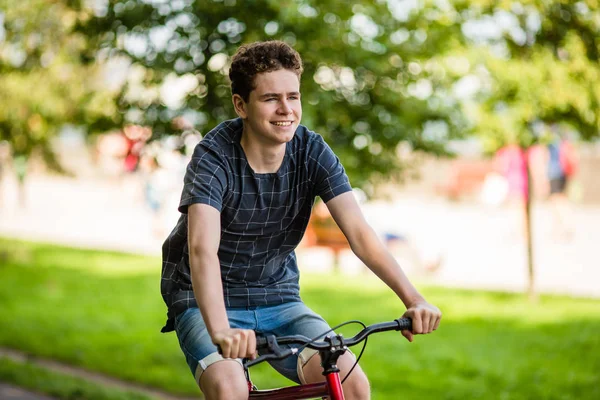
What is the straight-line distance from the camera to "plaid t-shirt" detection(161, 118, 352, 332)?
3094 millimetres

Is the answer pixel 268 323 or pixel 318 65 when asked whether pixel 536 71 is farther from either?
pixel 268 323

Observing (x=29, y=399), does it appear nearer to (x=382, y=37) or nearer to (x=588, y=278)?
(x=382, y=37)

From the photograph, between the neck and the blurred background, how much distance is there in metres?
2.32

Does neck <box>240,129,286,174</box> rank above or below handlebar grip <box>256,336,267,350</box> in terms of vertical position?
above

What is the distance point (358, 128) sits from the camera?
586 cm

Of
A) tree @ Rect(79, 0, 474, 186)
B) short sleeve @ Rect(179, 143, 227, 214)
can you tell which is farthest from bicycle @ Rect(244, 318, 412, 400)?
tree @ Rect(79, 0, 474, 186)

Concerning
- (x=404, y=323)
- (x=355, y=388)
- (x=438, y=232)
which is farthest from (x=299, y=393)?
(x=438, y=232)

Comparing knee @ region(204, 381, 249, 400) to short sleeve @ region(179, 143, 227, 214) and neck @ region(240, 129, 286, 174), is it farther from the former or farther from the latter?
→ neck @ region(240, 129, 286, 174)

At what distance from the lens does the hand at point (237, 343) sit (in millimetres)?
2584

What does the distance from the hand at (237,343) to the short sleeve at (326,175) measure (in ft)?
2.50

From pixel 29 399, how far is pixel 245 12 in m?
3.04

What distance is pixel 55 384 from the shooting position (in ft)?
21.2

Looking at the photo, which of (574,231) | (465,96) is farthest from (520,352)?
(574,231)

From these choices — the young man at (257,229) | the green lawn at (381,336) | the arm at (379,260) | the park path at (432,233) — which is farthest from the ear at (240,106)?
the park path at (432,233)
